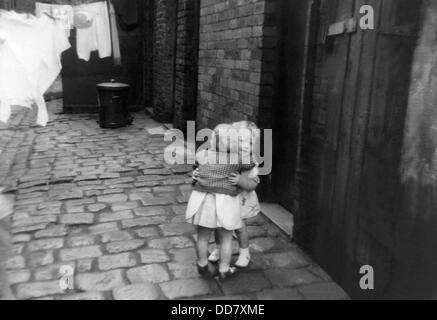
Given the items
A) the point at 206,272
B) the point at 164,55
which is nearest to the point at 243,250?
the point at 206,272

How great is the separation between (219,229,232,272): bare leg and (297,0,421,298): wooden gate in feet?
2.58

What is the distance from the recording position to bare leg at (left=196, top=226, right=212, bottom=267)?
3.20 metres

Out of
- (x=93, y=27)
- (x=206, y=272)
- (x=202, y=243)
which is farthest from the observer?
(x=93, y=27)

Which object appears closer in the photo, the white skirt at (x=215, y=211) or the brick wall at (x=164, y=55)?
the white skirt at (x=215, y=211)

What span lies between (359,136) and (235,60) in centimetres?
275

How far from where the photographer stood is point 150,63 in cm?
1170

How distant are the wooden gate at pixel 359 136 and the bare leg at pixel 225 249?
0.79 metres

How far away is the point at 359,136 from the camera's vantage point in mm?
2992

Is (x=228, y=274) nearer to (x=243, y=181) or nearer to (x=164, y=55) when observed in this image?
(x=243, y=181)

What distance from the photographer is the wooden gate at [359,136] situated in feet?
8.61

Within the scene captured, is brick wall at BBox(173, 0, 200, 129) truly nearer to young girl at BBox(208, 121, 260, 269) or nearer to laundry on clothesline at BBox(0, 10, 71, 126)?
laundry on clothesline at BBox(0, 10, 71, 126)

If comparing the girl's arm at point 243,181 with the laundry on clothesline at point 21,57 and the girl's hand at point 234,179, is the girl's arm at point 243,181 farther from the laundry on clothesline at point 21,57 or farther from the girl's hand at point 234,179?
the laundry on clothesline at point 21,57

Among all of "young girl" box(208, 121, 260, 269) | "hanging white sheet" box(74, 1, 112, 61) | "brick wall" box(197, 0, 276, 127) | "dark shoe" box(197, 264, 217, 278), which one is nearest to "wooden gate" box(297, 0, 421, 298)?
"young girl" box(208, 121, 260, 269)

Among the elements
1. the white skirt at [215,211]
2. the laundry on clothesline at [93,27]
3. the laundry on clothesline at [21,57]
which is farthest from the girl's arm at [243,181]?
the laundry on clothesline at [93,27]
